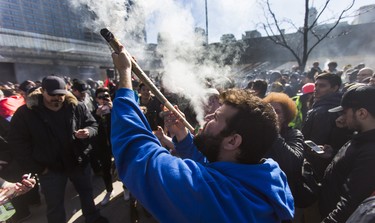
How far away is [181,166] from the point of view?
3.69 ft

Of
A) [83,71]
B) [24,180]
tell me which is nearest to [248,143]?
[24,180]

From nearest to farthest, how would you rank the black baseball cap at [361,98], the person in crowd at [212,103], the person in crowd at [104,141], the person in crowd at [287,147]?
the black baseball cap at [361,98], the person in crowd at [287,147], the person in crowd at [212,103], the person in crowd at [104,141]

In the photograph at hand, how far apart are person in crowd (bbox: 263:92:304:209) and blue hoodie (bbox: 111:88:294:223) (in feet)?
3.19

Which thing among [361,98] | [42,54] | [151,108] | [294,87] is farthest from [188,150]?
[42,54]

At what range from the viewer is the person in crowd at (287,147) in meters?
2.18

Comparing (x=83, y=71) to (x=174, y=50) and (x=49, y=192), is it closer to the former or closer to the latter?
(x=174, y=50)

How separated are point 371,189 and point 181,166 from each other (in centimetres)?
151

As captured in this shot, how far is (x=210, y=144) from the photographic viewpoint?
138 cm

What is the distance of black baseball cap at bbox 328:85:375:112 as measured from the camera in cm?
206

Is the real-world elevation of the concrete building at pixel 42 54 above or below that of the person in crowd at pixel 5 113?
above

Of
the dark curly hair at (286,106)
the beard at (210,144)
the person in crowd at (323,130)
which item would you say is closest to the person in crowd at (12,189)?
the beard at (210,144)

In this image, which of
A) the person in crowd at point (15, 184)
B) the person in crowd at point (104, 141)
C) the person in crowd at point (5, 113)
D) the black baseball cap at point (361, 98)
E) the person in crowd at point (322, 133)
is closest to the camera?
the black baseball cap at point (361, 98)

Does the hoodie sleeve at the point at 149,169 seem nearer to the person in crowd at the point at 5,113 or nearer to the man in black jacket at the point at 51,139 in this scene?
the man in black jacket at the point at 51,139

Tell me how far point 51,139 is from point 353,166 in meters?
3.17
